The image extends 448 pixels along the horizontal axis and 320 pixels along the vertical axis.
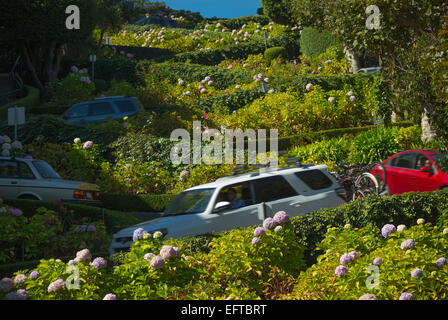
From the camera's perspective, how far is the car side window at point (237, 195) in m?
9.95

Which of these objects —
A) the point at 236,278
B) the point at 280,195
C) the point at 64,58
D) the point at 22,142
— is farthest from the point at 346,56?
the point at 236,278

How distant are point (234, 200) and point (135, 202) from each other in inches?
229

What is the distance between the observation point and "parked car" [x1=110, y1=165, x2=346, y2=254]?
9.54 metres

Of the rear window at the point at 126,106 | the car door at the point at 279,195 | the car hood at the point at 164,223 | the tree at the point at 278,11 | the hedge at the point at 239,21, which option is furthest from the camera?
the hedge at the point at 239,21

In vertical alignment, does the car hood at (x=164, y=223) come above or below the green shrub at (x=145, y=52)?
below

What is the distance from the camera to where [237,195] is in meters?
10.0

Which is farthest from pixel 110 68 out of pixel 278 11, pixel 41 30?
pixel 278 11

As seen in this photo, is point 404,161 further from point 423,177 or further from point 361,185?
point 361,185

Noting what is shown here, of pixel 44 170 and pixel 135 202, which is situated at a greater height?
pixel 44 170

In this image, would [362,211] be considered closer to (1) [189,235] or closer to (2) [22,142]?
(1) [189,235]

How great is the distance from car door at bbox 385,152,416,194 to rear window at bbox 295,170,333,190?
3586 millimetres

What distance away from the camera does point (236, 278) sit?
664 centimetres

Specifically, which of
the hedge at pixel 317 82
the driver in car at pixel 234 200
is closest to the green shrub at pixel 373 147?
the hedge at pixel 317 82

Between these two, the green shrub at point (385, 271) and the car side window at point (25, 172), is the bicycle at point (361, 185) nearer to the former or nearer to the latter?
the green shrub at point (385, 271)
